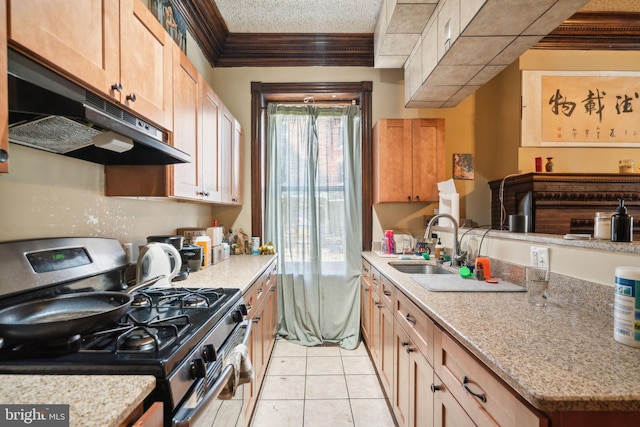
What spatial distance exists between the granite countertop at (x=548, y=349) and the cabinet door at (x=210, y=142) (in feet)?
5.10

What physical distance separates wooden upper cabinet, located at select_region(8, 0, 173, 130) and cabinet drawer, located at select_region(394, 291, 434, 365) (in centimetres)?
147

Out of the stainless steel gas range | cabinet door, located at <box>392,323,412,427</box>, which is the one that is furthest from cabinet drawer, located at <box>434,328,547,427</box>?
the stainless steel gas range

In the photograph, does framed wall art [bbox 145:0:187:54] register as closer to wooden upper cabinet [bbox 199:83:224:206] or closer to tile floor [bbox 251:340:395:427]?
wooden upper cabinet [bbox 199:83:224:206]

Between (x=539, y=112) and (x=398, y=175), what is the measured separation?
59.0 inches

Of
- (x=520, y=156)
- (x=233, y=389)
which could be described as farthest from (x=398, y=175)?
(x=233, y=389)

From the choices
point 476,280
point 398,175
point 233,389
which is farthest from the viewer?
point 398,175

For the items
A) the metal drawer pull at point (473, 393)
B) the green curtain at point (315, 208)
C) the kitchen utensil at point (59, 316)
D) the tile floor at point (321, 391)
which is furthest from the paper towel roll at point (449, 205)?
the kitchen utensil at point (59, 316)

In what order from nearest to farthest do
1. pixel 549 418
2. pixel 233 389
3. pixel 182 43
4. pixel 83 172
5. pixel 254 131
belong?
pixel 549 418 → pixel 233 389 → pixel 83 172 → pixel 182 43 → pixel 254 131

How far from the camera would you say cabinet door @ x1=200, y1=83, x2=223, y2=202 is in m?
2.06

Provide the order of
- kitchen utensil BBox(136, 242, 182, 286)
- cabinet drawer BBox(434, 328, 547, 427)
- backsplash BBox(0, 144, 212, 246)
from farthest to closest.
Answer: kitchen utensil BBox(136, 242, 182, 286) < backsplash BBox(0, 144, 212, 246) < cabinet drawer BBox(434, 328, 547, 427)

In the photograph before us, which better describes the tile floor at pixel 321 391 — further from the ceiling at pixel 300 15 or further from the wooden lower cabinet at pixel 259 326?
the ceiling at pixel 300 15

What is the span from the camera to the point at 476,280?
1.72m

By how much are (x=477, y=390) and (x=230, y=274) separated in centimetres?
149

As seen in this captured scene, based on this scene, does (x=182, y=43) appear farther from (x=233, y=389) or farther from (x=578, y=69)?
(x=578, y=69)
